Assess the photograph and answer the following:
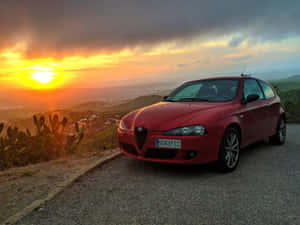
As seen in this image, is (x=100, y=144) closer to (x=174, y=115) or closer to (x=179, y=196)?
(x=174, y=115)

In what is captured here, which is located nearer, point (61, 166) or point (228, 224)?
point (228, 224)

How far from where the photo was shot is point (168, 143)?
4301 mm

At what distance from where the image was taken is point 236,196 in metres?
3.70

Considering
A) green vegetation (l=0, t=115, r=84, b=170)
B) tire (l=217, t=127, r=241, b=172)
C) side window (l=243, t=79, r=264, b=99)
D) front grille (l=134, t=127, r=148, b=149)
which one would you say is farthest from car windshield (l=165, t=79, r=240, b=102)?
green vegetation (l=0, t=115, r=84, b=170)

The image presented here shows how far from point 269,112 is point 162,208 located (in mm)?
3982

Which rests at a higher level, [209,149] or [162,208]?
[209,149]

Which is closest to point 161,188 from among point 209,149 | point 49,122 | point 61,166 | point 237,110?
point 209,149

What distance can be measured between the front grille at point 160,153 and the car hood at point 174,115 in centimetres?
34

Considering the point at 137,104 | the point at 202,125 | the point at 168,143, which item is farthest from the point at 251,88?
the point at 137,104

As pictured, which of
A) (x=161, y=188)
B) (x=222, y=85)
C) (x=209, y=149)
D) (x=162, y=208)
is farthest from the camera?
(x=222, y=85)

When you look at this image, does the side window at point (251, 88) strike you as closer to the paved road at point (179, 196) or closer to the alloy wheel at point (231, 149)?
the alloy wheel at point (231, 149)

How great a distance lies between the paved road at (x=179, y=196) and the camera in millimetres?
3150

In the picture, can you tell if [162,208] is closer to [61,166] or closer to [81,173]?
[81,173]

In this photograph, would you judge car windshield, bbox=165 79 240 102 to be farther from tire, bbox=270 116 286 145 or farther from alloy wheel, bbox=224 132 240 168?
tire, bbox=270 116 286 145
